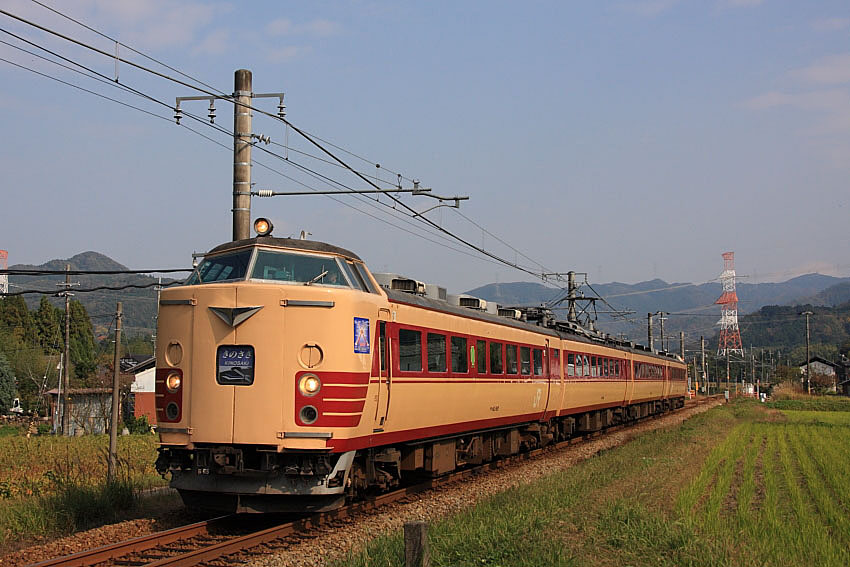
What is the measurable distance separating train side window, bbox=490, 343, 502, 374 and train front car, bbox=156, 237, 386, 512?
6.20m

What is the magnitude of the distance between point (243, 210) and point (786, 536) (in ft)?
34.1

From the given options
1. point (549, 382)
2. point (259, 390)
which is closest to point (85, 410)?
point (549, 382)

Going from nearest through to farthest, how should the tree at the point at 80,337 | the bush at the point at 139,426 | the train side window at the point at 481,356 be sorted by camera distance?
the train side window at the point at 481,356, the bush at the point at 139,426, the tree at the point at 80,337

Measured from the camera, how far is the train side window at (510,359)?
688 inches

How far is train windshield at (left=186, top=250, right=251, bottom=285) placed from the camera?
35.2 feet

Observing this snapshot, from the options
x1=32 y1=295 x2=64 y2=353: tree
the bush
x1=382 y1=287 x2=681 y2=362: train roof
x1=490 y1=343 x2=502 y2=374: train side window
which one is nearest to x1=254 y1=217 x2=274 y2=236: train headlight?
x1=382 y1=287 x2=681 y2=362: train roof

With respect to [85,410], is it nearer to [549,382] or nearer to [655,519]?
[549,382]

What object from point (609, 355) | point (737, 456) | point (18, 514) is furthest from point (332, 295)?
point (609, 355)

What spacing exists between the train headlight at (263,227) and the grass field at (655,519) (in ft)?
14.8

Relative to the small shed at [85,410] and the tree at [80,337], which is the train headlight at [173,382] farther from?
the tree at [80,337]

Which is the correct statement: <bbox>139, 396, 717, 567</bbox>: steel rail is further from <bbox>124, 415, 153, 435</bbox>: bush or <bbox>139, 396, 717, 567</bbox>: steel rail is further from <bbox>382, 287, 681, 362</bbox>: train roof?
<bbox>124, 415, 153, 435</bbox>: bush

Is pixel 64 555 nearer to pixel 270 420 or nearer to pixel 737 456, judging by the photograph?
pixel 270 420

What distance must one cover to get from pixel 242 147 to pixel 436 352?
5.70 metres

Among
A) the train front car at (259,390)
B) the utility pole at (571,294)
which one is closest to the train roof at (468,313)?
the train front car at (259,390)
